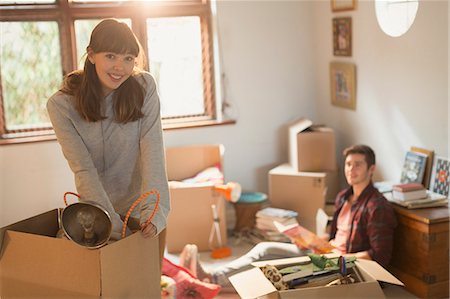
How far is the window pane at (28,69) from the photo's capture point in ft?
13.5

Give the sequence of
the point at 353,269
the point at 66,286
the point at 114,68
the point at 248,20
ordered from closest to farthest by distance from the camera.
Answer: the point at 66,286
the point at 114,68
the point at 353,269
the point at 248,20

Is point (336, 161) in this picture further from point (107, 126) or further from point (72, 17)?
point (107, 126)

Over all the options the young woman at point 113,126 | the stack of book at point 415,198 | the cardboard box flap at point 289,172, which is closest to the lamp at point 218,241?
the cardboard box flap at point 289,172

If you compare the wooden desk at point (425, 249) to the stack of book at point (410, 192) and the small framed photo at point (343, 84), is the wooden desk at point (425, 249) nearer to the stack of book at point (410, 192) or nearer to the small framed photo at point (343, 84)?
the stack of book at point (410, 192)

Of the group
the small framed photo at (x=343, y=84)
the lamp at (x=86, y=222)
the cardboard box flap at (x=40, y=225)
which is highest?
the small framed photo at (x=343, y=84)

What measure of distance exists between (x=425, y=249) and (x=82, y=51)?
2.57m

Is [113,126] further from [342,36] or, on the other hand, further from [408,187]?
[342,36]

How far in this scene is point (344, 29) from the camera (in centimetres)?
417

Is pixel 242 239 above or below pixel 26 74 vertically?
below

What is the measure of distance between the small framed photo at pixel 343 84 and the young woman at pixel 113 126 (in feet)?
7.32

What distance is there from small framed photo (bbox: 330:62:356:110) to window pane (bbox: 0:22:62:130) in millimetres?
1870

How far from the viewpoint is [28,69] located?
4.17 metres

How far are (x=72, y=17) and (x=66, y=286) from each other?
284 cm

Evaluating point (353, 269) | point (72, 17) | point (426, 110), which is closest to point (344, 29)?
point (426, 110)
